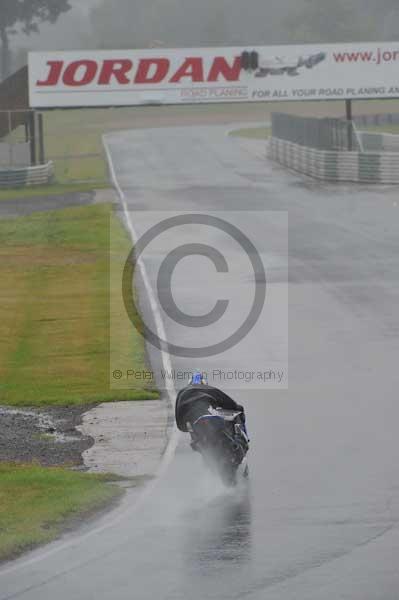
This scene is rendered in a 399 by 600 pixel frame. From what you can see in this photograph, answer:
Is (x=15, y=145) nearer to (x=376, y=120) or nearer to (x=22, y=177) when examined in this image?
(x=22, y=177)

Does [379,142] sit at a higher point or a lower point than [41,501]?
higher

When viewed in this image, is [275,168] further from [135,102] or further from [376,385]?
[376,385]

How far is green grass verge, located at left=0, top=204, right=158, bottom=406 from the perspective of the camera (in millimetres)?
18391

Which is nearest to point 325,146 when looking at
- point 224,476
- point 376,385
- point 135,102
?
point 135,102

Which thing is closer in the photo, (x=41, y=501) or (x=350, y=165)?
(x=41, y=501)

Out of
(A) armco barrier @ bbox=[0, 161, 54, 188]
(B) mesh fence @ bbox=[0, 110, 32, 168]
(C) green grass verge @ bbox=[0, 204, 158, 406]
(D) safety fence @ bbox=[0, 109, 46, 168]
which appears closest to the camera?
(C) green grass verge @ bbox=[0, 204, 158, 406]

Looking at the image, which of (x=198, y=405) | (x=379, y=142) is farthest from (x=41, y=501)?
(x=379, y=142)

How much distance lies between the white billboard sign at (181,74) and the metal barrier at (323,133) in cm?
161

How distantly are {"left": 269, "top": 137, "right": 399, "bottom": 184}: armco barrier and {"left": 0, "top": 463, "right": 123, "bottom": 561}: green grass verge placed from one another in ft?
129

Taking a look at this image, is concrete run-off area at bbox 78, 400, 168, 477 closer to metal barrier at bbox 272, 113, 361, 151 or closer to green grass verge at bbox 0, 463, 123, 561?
green grass verge at bbox 0, 463, 123, 561

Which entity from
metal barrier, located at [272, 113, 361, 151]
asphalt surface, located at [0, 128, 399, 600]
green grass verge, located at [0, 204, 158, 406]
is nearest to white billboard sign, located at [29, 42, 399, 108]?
metal barrier, located at [272, 113, 361, 151]

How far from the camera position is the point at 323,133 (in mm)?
54906

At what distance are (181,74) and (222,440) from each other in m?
43.9

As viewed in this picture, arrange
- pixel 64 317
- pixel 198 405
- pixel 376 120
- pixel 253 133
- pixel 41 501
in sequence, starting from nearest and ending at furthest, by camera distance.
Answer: pixel 41 501
pixel 198 405
pixel 64 317
pixel 376 120
pixel 253 133
